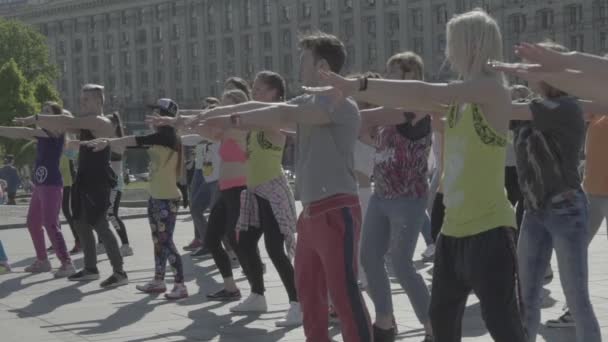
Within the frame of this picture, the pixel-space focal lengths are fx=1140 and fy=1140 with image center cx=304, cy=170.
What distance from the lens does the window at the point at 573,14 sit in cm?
7794

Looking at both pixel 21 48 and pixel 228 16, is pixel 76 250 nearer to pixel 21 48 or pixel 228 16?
pixel 21 48

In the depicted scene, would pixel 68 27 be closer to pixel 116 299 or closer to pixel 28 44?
pixel 28 44

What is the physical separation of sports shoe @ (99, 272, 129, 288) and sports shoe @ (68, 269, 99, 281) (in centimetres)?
49

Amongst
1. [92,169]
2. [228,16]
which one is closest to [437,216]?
[92,169]

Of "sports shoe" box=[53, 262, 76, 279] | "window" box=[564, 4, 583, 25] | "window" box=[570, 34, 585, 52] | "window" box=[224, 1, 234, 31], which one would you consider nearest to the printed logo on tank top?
"sports shoe" box=[53, 262, 76, 279]

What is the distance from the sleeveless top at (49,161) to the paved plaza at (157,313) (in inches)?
38.9

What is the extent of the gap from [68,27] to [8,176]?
88.8 m

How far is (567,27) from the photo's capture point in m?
78.6

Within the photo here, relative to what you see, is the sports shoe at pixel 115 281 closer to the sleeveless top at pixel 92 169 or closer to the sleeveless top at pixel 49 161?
the sleeveless top at pixel 92 169

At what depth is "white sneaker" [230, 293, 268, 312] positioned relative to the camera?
8719 mm

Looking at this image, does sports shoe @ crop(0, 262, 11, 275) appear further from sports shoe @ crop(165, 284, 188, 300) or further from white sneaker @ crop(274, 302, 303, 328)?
white sneaker @ crop(274, 302, 303, 328)

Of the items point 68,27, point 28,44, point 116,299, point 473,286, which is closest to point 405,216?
point 473,286

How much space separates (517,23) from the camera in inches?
3223

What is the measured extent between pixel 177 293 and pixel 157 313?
780 millimetres
